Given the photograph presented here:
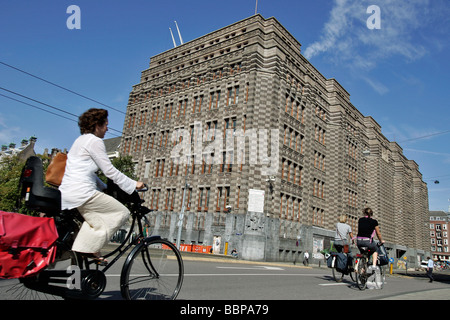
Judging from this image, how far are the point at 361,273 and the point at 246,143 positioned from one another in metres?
24.0

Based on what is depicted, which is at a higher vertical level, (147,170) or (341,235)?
(147,170)

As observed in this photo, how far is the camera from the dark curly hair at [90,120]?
3484mm

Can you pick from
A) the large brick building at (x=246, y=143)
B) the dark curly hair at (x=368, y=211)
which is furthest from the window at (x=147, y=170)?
the dark curly hair at (x=368, y=211)

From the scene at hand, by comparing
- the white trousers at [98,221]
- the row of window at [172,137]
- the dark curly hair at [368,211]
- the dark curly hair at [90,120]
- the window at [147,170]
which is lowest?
the white trousers at [98,221]

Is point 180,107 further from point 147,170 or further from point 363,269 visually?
point 363,269

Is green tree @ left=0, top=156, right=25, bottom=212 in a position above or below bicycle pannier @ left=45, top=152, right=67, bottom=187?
above

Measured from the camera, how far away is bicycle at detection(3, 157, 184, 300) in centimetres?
299

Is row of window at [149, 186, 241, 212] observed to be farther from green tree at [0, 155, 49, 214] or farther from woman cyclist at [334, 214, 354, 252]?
woman cyclist at [334, 214, 354, 252]

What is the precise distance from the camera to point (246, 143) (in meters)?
31.2

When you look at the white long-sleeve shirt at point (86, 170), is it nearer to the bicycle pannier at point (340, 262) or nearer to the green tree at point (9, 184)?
the bicycle pannier at point (340, 262)

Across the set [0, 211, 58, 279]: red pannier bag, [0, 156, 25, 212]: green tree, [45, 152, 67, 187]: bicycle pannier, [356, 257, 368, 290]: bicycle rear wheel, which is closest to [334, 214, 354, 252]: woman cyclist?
[356, 257, 368, 290]: bicycle rear wheel

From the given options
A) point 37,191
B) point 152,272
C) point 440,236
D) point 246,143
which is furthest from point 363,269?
point 440,236

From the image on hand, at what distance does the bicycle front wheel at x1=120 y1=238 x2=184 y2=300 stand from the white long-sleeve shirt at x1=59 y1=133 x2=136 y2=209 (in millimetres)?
775

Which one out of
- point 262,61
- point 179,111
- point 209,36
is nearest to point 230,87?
point 262,61
